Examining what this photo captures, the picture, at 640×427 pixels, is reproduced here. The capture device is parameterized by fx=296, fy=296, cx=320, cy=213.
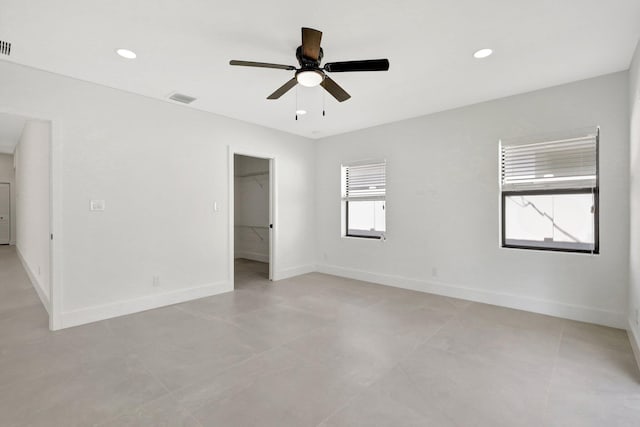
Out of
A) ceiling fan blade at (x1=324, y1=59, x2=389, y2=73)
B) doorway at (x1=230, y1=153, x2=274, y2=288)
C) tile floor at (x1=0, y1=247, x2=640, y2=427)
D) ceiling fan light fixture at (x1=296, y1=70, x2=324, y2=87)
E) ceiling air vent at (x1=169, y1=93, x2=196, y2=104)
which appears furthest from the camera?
doorway at (x1=230, y1=153, x2=274, y2=288)

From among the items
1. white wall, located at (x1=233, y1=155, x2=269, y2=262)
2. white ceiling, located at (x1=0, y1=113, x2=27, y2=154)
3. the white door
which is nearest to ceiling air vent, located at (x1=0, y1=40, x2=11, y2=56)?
white ceiling, located at (x1=0, y1=113, x2=27, y2=154)

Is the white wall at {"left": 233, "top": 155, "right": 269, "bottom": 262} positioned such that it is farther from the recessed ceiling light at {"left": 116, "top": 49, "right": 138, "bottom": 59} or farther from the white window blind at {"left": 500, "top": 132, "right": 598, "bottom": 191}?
the white window blind at {"left": 500, "top": 132, "right": 598, "bottom": 191}

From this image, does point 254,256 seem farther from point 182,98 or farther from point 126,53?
point 126,53

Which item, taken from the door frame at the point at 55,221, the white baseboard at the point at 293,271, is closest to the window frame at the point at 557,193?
the white baseboard at the point at 293,271

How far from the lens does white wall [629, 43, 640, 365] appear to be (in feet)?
8.55

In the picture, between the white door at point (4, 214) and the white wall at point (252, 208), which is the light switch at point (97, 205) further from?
the white door at point (4, 214)

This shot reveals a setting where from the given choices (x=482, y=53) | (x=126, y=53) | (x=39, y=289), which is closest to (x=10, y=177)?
(x=39, y=289)

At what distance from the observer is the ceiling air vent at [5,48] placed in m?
2.58

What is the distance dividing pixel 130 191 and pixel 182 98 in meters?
1.37

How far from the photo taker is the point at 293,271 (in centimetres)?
575

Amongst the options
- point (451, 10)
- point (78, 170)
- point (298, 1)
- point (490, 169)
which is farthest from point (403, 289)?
point (78, 170)

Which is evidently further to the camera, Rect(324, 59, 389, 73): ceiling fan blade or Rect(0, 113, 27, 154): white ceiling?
Rect(0, 113, 27, 154): white ceiling

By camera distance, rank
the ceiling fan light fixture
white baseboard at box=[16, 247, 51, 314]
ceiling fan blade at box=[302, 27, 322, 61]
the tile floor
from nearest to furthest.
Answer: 1. the tile floor
2. ceiling fan blade at box=[302, 27, 322, 61]
3. the ceiling fan light fixture
4. white baseboard at box=[16, 247, 51, 314]

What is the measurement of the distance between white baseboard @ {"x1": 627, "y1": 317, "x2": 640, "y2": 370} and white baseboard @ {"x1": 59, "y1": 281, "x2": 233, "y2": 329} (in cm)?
469
